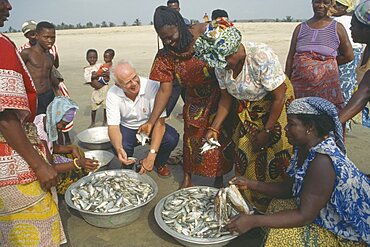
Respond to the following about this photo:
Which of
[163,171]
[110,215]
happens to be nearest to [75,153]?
[110,215]

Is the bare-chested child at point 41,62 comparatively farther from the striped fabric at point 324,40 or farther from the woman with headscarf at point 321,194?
the woman with headscarf at point 321,194

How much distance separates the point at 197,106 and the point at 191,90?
19 cm

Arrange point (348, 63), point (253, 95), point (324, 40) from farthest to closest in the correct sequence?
point (348, 63) → point (324, 40) → point (253, 95)

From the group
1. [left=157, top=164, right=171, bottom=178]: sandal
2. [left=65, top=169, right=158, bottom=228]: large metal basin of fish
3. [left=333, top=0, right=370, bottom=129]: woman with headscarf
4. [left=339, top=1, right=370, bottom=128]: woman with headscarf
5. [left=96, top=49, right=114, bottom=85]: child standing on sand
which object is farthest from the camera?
[left=96, top=49, right=114, bottom=85]: child standing on sand

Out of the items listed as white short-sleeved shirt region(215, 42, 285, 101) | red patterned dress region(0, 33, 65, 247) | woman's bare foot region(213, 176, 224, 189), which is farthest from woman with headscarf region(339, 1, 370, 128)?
red patterned dress region(0, 33, 65, 247)

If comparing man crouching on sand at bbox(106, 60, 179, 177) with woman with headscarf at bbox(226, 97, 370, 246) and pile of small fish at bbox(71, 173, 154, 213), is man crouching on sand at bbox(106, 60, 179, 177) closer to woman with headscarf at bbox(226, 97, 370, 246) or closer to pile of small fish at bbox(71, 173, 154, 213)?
pile of small fish at bbox(71, 173, 154, 213)

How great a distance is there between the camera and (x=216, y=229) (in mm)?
3162

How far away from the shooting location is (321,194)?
2252 mm

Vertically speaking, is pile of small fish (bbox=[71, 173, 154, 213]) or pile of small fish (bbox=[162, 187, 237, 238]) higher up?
pile of small fish (bbox=[71, 173, 154, 213])

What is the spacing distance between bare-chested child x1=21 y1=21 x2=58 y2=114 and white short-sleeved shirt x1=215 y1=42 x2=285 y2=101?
317cm

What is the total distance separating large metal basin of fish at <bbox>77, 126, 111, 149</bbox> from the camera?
17.8ft

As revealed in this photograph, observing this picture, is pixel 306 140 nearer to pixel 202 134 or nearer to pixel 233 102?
pixel 233 102

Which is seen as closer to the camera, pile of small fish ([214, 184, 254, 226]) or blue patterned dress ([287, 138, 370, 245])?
blue patterned dress ([287, 138, 370, 245])

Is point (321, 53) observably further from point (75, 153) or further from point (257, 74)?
point (75, 153)
